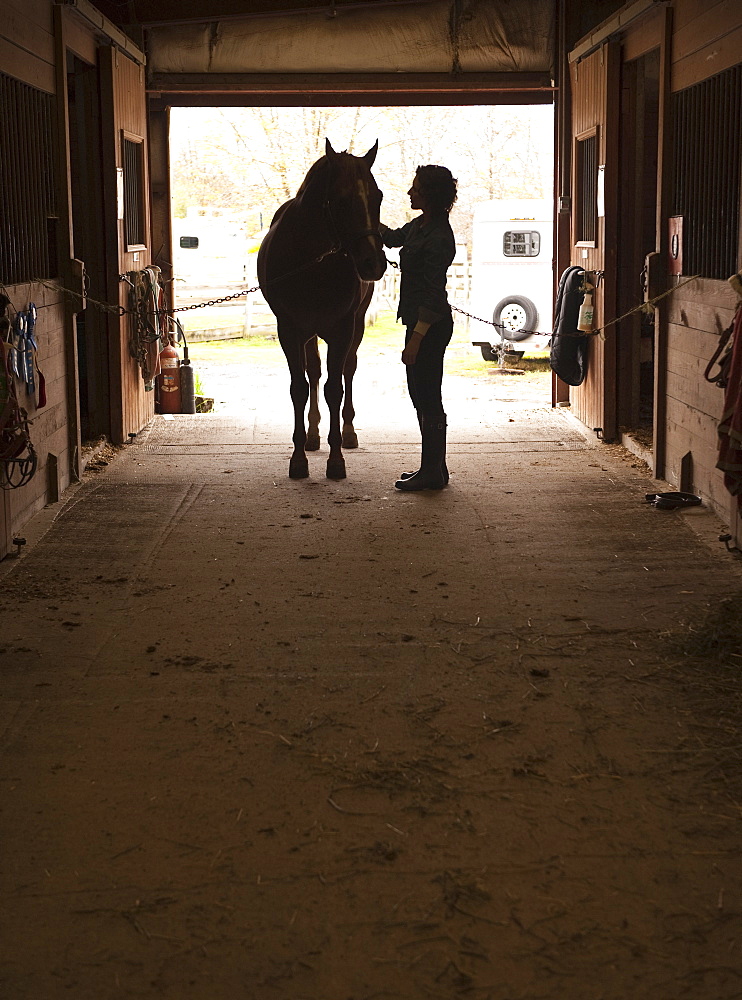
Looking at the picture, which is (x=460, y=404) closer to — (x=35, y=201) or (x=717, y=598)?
(x=35, y=201)

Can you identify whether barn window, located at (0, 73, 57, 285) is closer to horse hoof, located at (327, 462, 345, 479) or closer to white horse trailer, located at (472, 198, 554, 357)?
horse hoof, located at (327, 462, 345, 479)

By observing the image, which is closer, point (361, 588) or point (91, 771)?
point (91, 771)

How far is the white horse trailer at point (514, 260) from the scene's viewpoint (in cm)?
1453

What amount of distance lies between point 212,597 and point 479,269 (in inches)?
420

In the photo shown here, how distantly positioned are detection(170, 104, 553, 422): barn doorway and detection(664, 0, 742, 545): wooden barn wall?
22.3ft

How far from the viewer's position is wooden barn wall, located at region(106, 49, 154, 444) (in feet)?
26.1

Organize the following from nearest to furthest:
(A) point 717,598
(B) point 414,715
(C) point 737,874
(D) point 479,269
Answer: (C) point 737,874 < (B) point 414,715 < (A) point 717,598 < (D) point 479,269

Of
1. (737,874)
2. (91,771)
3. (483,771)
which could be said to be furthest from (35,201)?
(737,874)

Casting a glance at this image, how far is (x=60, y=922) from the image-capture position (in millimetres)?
2354

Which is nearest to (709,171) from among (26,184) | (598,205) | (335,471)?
(598,205)

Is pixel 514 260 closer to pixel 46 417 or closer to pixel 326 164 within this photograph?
A: pixel 326 164

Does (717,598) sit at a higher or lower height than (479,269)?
lower

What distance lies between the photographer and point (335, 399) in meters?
Result: 6.93

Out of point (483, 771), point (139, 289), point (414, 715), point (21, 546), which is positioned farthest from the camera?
point (139, 289)
